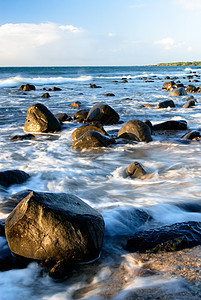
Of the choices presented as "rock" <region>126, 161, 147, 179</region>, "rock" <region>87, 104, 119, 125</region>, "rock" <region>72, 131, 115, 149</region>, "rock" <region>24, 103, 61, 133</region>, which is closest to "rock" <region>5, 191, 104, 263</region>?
"rock" <region>126, 161, 147, 179</region>

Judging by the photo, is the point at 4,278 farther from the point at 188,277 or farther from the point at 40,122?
the point at 40,122

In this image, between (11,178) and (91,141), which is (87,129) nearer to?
(91,141)

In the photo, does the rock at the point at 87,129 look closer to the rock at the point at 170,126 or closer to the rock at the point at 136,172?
the rock at the point at 170,126

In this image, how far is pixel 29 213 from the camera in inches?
96.9

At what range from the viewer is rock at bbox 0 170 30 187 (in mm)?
4238

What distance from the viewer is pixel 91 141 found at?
662 centimetres

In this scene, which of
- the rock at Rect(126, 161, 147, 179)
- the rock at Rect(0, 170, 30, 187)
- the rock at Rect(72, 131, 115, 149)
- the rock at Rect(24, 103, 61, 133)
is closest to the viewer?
the rock at Rect(0, 170, 30, 187)

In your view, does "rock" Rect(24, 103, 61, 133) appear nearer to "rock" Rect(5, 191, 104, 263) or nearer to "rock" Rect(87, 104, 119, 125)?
"rock" Rect(87, 104, 119, 125)

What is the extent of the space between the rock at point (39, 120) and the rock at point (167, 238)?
618cm

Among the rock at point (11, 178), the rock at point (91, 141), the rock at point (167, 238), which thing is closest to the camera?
the rock at point (167, 238)

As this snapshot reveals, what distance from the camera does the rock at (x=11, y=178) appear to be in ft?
13.9

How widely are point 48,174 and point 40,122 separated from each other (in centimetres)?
372

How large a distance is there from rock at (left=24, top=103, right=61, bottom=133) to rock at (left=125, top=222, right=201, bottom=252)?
6.18 m

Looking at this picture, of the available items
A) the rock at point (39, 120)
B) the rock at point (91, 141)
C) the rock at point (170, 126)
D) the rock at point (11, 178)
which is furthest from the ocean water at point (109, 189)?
the rock at point (170, 126)
